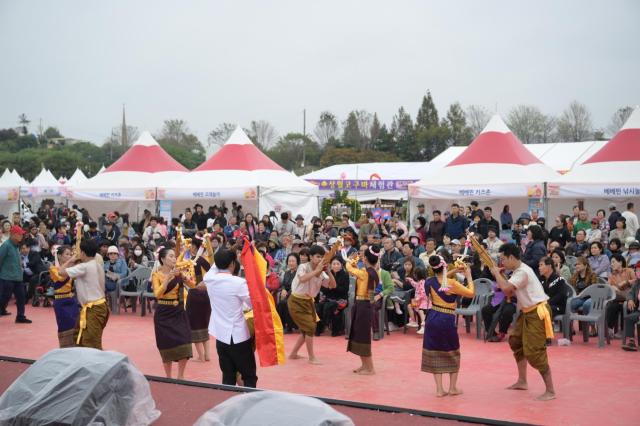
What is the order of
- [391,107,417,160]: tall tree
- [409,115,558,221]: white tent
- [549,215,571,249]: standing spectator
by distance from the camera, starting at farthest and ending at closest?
[391,107,417,160]: tall tree, [409,115,558,221]: white tent, [549,215,571,249]: standing spectator

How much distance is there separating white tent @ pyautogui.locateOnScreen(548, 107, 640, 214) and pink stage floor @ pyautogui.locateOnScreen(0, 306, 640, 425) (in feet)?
23.0

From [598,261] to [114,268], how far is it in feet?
29.1

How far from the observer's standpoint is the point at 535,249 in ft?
39.2

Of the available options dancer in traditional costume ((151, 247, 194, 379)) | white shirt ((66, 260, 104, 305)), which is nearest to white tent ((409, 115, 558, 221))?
dancer in traditional costume ((151, 247, 194, 379))

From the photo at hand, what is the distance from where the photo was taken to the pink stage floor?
6.99 metres

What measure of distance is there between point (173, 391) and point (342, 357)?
4022 mm

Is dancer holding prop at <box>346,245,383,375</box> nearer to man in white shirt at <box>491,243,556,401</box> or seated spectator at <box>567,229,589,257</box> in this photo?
man in white shirt at <box>491,243,556,401</box>

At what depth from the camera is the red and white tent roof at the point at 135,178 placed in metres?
22.3

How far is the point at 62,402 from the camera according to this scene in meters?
4.43

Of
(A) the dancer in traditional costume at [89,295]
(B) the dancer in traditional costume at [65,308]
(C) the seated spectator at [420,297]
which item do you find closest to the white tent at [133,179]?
(C) the seated spectator at [420,297]

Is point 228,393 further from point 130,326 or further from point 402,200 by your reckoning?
point 402,200

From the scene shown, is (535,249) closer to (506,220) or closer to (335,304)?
(335,304)

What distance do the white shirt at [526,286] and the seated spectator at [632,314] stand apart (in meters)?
2.99

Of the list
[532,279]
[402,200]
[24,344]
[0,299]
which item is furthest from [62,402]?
[402,200]
